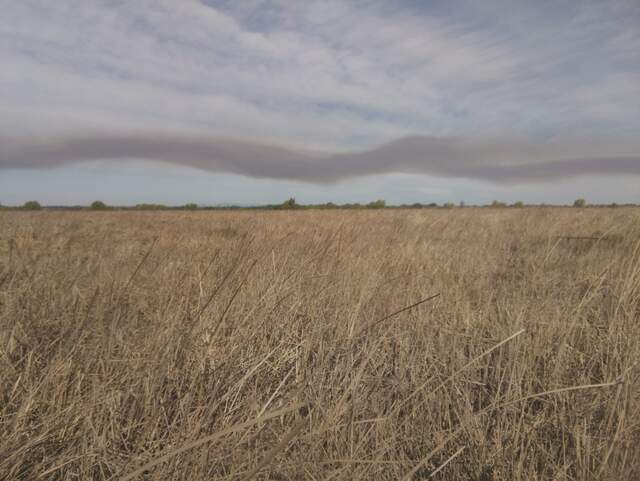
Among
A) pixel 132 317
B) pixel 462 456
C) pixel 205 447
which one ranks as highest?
pixel 132 317

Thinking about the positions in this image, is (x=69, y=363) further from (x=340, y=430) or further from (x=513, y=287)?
(x=513, y=287)

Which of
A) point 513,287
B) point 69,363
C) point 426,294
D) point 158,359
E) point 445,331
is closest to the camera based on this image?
point 69,363

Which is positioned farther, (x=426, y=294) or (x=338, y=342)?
(x=426, y=294)

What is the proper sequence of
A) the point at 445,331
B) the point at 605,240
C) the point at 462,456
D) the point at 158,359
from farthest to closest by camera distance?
the point at 605,240, the point at 445,331, the point at 158,359, the point at 462,456

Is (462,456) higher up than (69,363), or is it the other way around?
(69,363)

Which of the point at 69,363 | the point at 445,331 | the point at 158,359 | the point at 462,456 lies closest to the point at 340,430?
the point at 462,456

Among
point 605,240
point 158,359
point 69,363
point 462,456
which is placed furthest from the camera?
point 605,240

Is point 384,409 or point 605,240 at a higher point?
point 605,240

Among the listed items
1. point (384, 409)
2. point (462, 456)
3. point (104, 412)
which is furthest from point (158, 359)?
point (462, 456)

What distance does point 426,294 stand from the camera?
251cm

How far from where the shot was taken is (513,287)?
111 inches

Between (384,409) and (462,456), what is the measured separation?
0.32 metres

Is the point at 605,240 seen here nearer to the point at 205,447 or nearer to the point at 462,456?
the point at 462,456

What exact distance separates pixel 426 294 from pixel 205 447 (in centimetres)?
192
